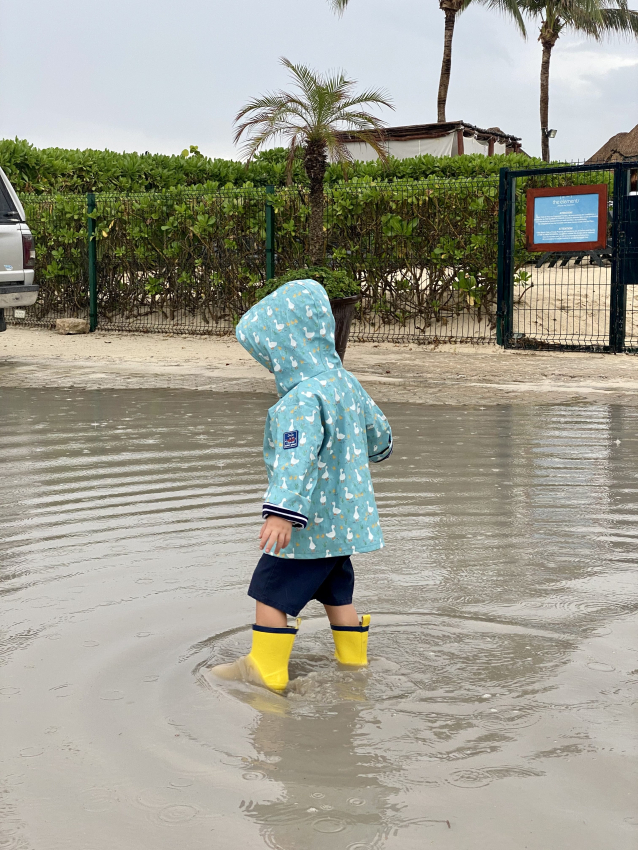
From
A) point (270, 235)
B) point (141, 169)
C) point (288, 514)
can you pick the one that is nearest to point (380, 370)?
point (270, 235)

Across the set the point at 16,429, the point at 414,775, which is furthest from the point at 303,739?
the point at 16,429

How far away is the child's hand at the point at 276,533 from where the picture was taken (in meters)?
3.05

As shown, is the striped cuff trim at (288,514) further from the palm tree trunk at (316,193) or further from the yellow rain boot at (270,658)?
the palm tree trunk at (316,193)

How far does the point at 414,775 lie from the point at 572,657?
1079 mm

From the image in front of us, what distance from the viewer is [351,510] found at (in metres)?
3.32

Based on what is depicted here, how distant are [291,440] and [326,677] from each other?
2.64ft

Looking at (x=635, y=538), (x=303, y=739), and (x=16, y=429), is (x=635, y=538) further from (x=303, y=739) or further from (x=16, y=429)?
(x=16, y=429)

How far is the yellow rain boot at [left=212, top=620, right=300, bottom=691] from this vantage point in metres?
3.26

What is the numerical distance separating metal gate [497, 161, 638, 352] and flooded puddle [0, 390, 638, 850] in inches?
301

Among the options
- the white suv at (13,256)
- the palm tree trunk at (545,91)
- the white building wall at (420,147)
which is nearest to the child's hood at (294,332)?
the white suv at (13,256)

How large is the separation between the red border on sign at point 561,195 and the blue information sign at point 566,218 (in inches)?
1.6

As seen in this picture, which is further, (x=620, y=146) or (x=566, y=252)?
(x=620, y=146)

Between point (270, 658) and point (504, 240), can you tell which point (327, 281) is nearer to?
point (504, 240)

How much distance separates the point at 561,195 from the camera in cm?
1416
